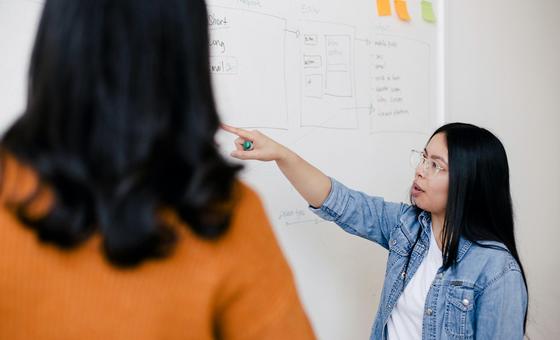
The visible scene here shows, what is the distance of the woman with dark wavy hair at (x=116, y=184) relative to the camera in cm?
53

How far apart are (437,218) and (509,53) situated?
139cm

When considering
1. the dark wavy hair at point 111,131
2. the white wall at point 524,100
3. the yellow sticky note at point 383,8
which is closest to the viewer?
the dark wavy hair at point 111,131

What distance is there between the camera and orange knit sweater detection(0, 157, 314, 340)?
54cm

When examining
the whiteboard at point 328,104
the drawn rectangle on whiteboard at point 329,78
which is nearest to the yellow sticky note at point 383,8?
the whiteboard at point 328,104

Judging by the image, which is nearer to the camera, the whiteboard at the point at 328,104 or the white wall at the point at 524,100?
the whiteboard at the point at 328,104

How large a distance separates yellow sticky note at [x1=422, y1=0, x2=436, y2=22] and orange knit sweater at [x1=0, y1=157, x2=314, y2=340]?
163 centimetres

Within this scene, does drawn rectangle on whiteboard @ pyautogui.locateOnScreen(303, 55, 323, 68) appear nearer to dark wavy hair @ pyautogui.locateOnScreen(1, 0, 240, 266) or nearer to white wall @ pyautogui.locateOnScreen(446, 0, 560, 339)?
white wall @ pyautogui.locateOnScreen(446, 0, 560, 339)

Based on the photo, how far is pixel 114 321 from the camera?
22.6 inches

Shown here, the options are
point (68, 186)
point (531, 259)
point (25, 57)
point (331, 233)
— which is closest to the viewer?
point (68, 186)

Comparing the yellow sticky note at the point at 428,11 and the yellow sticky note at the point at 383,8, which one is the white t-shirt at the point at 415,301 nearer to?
the yellow sticky note at the point at 383,8

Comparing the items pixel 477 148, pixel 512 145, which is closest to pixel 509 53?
pixel 512 145

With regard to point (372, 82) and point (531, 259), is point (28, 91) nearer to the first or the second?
point (372, 82)

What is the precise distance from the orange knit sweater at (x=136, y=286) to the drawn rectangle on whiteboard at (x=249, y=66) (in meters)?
0.75

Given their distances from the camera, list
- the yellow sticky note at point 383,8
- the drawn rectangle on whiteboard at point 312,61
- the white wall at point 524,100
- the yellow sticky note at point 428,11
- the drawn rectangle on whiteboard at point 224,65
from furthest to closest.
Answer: the white wall at point 524,100, the yellow sticky note at point 428,11, the yellow sticky note at point 383,8, the drawn rectangle on whiteboard at point 312,61, the drawn rectangle on whiteboard at point 224,65
